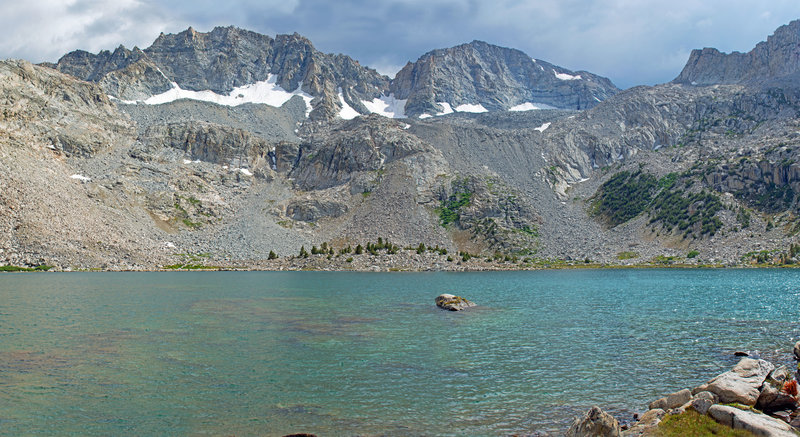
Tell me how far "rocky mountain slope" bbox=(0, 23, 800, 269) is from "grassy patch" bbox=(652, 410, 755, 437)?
103 meters

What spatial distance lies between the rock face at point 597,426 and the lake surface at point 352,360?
6.29ft

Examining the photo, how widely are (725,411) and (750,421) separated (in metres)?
0.66

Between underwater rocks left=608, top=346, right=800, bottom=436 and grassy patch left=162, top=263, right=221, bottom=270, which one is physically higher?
underwater rocks left=608, top=346, right=800, bottom=436

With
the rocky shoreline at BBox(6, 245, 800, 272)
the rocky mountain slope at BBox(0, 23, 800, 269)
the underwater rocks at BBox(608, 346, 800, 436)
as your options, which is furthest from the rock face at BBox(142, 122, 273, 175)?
the underwater rocks at BBox(608, 346, 800, 436)

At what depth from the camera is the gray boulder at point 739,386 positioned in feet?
54.5

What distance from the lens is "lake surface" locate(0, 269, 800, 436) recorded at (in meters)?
18.0

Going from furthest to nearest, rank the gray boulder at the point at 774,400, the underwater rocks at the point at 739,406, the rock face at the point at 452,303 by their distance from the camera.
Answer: the rock face at the point at 452,303 < the gray boulder at the point at 774,400 < the underwater rocks at the point at 739,406

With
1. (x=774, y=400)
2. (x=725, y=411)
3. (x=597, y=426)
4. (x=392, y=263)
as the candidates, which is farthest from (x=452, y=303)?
(x=392, y=263)

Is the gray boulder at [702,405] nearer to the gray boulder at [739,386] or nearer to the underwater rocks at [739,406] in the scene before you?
the underwater rocks at [739,406]

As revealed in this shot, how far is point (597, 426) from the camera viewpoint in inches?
583

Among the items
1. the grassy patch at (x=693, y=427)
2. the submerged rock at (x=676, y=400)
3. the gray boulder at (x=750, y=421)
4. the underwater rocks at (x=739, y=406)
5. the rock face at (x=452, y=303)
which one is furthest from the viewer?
the rock face at (x=452, y=303)

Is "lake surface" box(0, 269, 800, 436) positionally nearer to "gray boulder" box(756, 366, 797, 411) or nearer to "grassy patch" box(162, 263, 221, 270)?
"gray boulder" box(756, 366, 797, 411)

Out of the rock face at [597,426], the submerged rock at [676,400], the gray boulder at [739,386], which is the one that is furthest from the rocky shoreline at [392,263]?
the rock face at [597,426]

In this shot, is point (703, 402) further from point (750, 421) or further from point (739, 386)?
point (739, 386)
